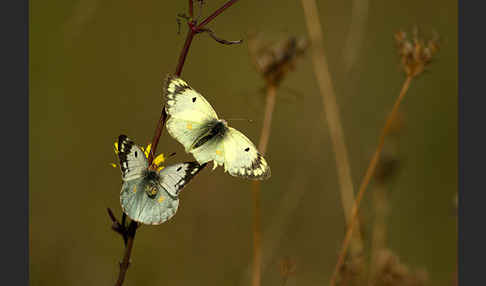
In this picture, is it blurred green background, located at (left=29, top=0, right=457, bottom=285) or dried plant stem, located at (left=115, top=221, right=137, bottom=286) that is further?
blurred green background, located at (left=29, top=0, right=457, bottom=285)

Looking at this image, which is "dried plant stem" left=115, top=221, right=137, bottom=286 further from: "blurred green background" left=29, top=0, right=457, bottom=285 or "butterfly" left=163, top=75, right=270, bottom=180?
"blurred green background" left=29, top=0, right=457, bottom=285

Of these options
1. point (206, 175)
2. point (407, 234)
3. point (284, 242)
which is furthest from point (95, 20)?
point (407, 234)

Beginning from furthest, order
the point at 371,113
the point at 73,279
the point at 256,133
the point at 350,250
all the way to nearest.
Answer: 1. the point at 371,113
2. the point at 256,133
3. the point at 73,279
4. the point at 350,250

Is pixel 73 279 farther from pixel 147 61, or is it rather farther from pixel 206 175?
pixel 147 61

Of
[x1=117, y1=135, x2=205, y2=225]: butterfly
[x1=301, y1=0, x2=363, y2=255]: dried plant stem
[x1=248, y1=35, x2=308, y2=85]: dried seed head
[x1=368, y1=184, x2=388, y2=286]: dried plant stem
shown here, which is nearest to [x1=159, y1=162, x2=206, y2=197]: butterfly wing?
[x1=117, y1=135, x2=205, y2=225]: butterfly

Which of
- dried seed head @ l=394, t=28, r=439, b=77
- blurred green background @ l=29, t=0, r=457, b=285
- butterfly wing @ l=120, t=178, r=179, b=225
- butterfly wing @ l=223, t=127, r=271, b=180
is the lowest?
blurred green background @ l=29, t=0, r=457, b=285

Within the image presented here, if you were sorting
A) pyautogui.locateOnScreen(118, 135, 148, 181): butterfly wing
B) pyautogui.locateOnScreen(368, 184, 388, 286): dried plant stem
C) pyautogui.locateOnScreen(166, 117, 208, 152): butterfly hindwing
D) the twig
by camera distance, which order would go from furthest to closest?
pyautogui.locateOnScreen(368, 184, 388, 286): dried plant stem → pyautogui.locateOnScreen(166, 117, 208, 152): butterfly hindwing → pyautogui.locateOnScreen(118, 135, 148, 181): butterfly wing → the twig

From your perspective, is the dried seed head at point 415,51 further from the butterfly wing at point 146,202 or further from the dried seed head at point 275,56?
the butterfly wing at point 146,202

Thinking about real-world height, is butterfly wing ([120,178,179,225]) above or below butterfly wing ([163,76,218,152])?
below
